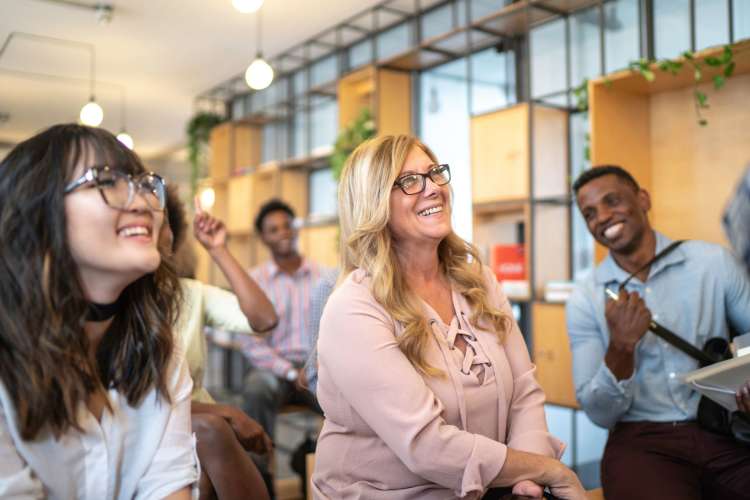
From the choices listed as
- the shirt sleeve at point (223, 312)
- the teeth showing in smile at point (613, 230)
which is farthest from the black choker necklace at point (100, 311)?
the teeth showing in smile at point (613, 230)

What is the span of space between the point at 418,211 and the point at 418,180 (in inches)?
3.4

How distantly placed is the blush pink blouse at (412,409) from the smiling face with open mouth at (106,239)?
1.86 feet

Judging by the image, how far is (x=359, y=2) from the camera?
5207mm

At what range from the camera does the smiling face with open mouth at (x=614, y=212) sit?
2.48m

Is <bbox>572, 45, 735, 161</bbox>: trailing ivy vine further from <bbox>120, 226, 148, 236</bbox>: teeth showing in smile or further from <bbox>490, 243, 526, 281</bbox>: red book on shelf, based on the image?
<bbox>120, 226, 148, 236</bbox>: teeth showing in smile

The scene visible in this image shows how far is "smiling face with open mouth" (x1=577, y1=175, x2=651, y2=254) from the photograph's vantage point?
2480mm

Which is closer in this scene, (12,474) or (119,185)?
(12,474)

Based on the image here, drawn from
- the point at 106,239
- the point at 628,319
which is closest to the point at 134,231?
the point at 106,239

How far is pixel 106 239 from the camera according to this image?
1276mm

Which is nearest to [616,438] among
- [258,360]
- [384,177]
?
[384,177]

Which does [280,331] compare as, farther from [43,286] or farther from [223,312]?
[43,286]

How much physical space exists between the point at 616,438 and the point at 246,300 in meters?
1.43

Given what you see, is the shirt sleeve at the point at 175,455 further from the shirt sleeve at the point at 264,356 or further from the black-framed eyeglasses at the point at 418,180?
the shirt sleeve at the point at 264,356

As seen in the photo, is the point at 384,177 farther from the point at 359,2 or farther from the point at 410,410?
the point at 359,2
